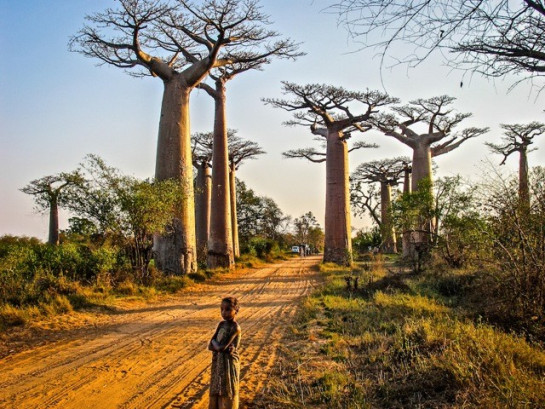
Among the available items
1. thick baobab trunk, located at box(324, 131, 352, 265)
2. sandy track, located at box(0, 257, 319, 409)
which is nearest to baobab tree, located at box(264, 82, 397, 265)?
thick baobab trunk, located at box(324, 131, 352, 265)

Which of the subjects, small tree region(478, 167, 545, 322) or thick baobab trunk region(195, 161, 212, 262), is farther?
thick baobab trunk region(195, 161, 212, 262)

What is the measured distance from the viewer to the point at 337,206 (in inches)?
575

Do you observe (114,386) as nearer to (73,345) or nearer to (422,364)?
(73,345)

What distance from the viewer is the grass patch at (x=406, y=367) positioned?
2.48m

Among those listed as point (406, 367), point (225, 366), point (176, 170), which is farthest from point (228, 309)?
point (176, 170)

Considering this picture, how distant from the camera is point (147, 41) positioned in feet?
33.9

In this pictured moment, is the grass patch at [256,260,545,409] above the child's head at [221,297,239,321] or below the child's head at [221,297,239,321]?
below

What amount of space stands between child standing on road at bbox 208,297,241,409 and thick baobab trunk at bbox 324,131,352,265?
40.3ft

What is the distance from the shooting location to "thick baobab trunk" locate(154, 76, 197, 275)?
9398 millimetres

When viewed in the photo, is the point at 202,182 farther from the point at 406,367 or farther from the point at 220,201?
the point at 406,367

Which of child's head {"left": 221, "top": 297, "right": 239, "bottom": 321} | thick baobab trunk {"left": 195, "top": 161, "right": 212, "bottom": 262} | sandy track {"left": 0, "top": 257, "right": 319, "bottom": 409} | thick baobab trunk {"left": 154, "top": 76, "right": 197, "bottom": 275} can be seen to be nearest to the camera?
child's head {"left": 221, "top": 297, "right": 239, "bottom": 321}

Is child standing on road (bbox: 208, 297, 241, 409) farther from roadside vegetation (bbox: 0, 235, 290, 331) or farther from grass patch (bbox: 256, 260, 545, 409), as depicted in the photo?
roadside vegetation (bbox: 0, 235, 290, 331)

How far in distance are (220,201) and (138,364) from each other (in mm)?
10384

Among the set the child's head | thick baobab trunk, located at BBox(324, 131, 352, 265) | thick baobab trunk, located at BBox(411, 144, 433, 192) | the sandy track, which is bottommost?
the sandy track
